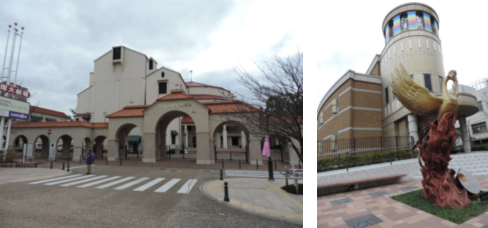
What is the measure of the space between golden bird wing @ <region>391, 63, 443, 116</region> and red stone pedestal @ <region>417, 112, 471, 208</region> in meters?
0.26

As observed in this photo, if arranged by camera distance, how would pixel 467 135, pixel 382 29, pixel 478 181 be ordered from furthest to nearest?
pixel 467 135 < pixel 382 29 < pixel 478 181

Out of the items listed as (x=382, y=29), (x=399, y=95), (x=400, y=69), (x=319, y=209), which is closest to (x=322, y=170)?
(x=319, y=209)

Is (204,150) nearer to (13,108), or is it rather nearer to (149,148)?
(149,148)

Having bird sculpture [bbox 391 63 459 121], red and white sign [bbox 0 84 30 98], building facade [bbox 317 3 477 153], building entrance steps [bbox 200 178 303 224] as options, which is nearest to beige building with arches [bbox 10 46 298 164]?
building entrance steps [bbox 200 178 303 224]

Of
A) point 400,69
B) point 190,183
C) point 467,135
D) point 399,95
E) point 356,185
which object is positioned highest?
point 400,69

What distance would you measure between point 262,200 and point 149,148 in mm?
11835

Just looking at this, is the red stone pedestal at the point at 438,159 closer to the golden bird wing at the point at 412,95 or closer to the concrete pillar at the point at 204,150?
the golden bird wing at the point at 412,95

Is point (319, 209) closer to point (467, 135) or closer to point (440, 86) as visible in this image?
point (440, 86)

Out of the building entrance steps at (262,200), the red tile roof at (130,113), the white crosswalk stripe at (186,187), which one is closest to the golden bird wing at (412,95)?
the building entrance steps at (262,200)

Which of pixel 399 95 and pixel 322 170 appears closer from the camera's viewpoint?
pixel 399 95

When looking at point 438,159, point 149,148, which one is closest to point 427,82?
point 438,159

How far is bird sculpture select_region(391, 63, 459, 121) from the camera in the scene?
13.1ft

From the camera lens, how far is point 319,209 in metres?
3.43

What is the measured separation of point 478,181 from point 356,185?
158cm
